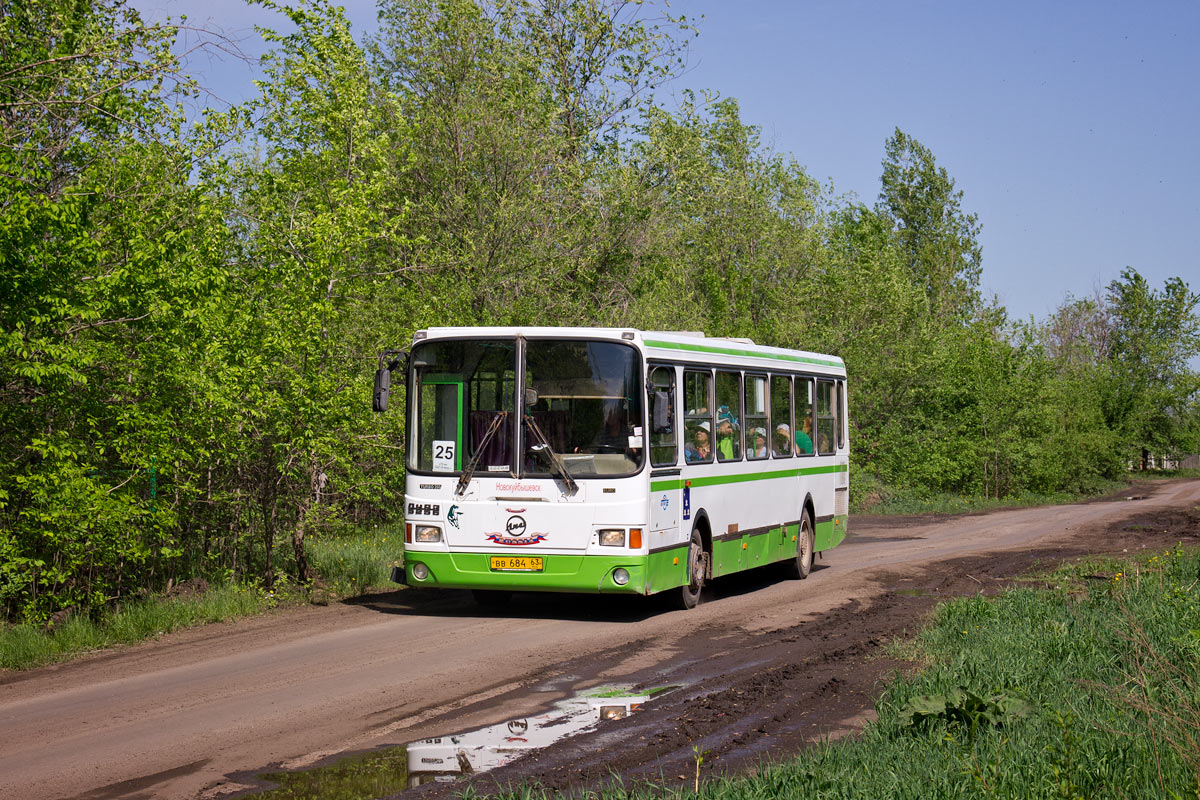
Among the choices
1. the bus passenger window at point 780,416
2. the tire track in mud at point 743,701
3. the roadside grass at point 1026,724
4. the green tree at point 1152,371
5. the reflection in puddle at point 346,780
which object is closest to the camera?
the roadside grass at point 1026,724

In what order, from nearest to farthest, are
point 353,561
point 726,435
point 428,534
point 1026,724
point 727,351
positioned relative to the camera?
point 1026,724 → point 428,534 → point 726,435 → point 727,351 → point 353,561

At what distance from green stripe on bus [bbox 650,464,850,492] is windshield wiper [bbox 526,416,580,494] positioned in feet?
3.02

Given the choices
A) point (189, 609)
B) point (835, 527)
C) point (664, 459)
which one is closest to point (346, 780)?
point (189, 609)

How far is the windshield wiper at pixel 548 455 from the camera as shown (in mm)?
14078

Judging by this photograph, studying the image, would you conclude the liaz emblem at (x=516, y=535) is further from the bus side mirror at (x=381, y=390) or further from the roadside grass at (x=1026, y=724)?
the roadside grass at (x=1026, y=724)

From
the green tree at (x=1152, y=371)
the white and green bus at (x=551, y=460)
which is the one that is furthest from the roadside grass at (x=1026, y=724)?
the green tree at (x=1152, y=371)

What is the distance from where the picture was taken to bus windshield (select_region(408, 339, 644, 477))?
1415cm

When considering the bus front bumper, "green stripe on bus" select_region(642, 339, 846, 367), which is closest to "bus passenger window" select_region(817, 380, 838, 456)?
"green stripe on bus" select_region(642, 339, 846, 367)

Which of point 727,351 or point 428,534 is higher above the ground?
point 727,351

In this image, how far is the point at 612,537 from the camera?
45.8ft

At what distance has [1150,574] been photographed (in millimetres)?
15188

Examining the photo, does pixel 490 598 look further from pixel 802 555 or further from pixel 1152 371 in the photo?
pixel 1152 371

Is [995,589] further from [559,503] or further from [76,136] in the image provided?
[76,136]

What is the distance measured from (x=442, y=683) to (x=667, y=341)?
19.0ft
